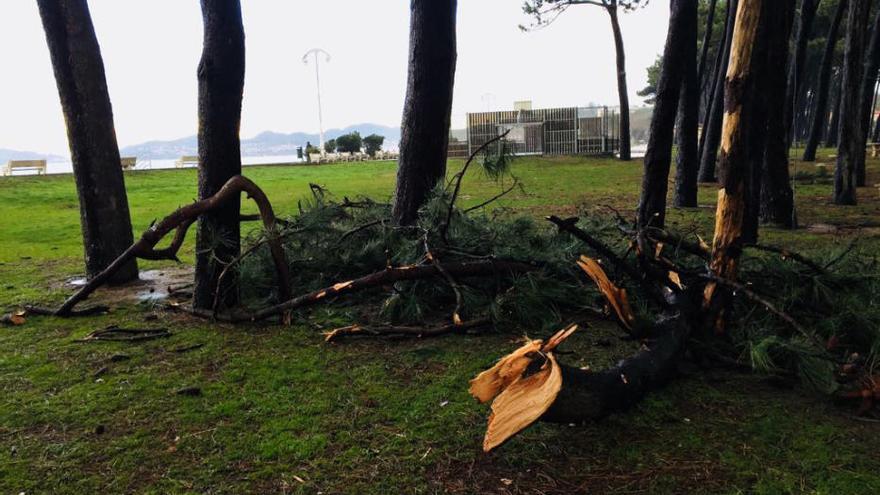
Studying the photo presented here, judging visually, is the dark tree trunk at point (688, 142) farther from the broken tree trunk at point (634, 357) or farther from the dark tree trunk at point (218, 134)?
the dark tree trunk at point (218, 134)

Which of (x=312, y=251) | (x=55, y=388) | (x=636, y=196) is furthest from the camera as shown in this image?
(x=636, y=196)

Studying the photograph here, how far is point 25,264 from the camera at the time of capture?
7.37 m

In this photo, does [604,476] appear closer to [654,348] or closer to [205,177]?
[654,348]

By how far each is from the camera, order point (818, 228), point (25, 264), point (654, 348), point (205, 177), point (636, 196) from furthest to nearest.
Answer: point (636, 196), point (818, 228), point (25, 264), point (205, 177), point (654, 348)

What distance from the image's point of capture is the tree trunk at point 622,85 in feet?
82.3

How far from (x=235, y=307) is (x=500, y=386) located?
10.0ft

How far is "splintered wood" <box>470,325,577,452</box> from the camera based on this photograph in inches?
87.1

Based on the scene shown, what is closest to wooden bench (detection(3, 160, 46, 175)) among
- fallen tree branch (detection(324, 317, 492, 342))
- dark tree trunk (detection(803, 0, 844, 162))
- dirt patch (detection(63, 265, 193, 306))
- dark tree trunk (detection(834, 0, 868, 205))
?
dirt patch (detection(63, 265, 193, 306))

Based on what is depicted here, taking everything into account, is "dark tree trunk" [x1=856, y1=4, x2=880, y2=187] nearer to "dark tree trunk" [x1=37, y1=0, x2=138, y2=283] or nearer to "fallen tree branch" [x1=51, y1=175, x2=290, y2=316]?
"fallen tree branch" [x1=51, y1=175, x2=290, y2=316]

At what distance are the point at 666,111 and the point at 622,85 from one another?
1944 cm

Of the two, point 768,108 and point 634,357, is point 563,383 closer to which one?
point 634,357

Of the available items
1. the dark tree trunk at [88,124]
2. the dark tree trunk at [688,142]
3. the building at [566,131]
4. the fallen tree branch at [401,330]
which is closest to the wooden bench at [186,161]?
the building at [566,131]

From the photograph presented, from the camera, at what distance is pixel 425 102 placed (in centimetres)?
596

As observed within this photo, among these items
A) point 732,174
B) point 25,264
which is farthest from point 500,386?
point 25,264
